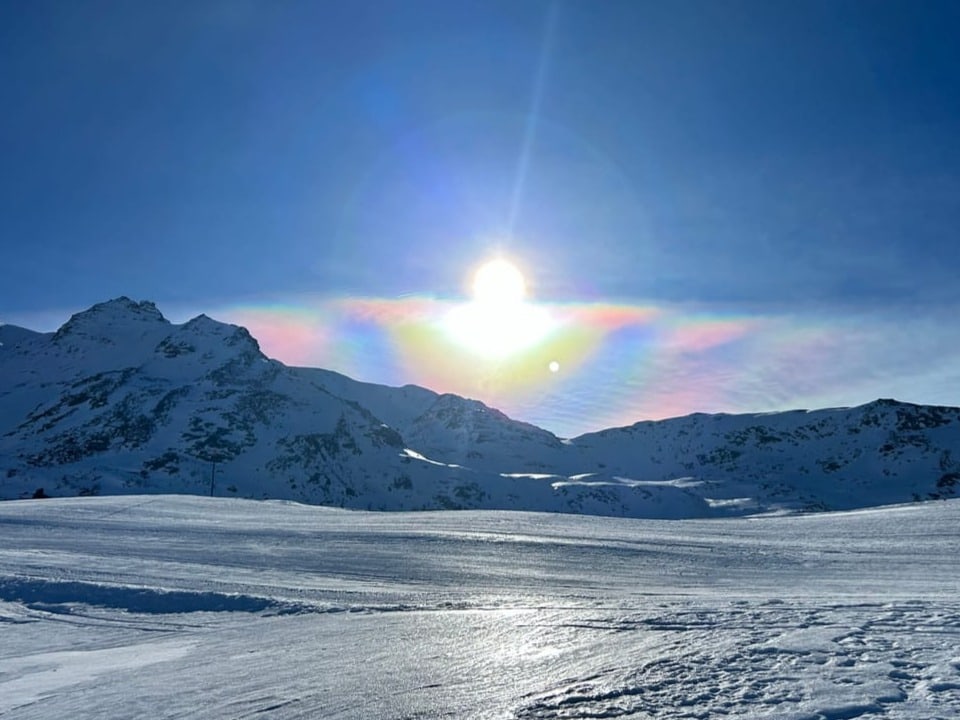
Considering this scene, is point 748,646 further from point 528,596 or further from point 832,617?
point 528,596

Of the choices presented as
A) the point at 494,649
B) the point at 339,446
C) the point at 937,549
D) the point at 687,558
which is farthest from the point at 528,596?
the point at 339,446

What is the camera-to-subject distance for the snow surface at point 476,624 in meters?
5.89

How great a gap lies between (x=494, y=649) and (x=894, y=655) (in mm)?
3552

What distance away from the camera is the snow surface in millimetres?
5895

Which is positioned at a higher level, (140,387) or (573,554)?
(140,387)

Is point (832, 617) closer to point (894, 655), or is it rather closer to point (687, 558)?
point (894, 655)

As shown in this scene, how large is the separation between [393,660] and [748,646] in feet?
11.0

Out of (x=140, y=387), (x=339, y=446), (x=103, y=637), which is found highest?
(x=140, y=387)

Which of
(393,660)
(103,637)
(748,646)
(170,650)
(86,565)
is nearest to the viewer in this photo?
(748,646)

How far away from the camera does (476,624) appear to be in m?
8.88

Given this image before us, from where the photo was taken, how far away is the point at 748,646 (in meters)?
6.77

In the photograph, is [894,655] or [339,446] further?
[339,446]

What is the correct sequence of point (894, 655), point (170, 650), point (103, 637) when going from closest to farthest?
point (894, 655)
point (170, 650)
point (103, 637)

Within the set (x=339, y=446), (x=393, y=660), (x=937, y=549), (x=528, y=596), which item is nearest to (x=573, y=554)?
(x=528, y=596)
